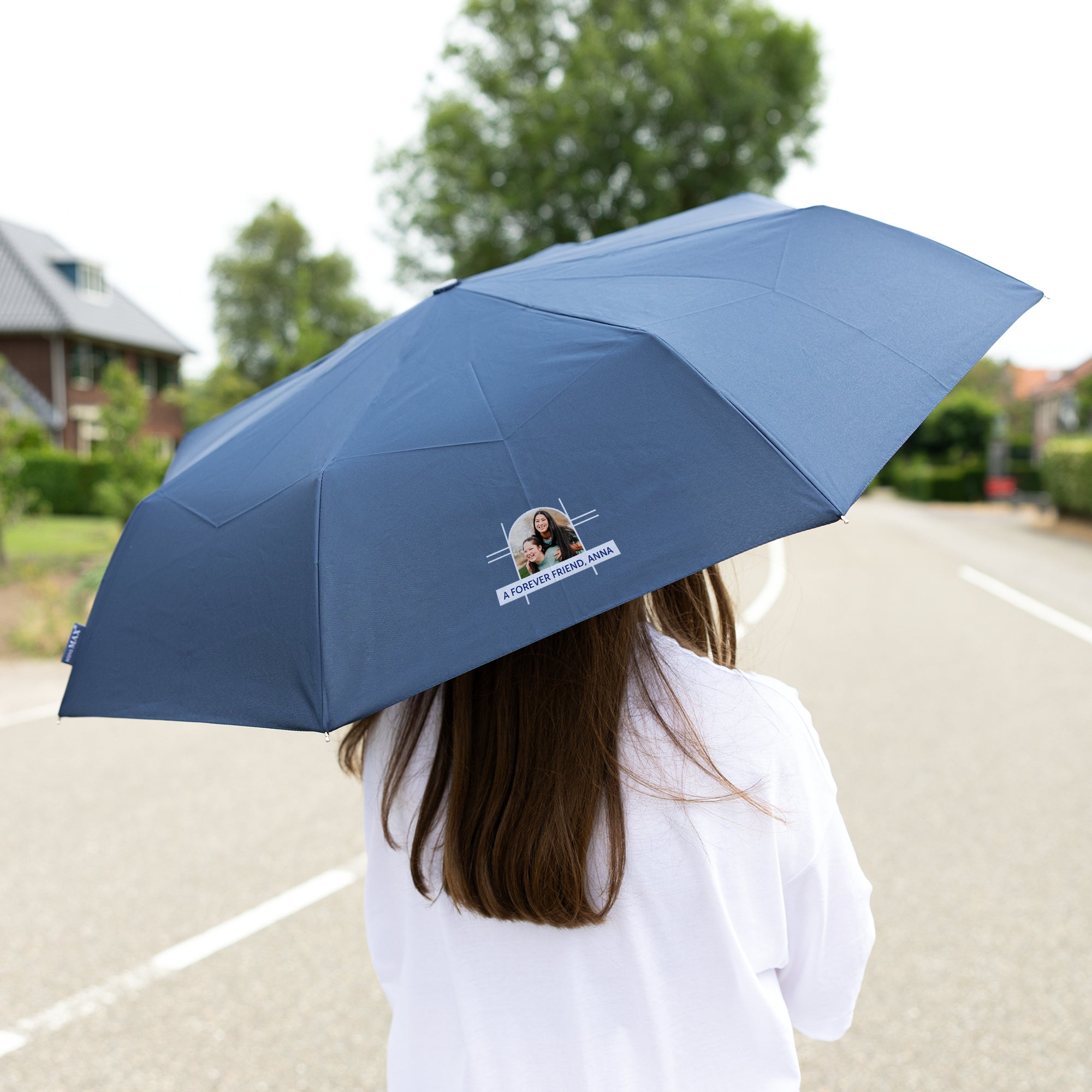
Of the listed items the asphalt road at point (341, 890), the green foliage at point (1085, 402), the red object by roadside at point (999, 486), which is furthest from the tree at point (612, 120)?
the asphalt road at point (341, 890)

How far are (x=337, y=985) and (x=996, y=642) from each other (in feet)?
25.6

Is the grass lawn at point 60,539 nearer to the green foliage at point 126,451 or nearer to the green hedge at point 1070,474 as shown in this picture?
the green foliage at point 126,451

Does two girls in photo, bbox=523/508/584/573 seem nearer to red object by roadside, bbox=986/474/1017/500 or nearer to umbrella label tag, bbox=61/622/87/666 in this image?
umbrella label tag, bbox=61/622/87/666

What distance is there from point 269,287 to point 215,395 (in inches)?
792

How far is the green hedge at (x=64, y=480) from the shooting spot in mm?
30188

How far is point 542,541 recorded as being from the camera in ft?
4.32

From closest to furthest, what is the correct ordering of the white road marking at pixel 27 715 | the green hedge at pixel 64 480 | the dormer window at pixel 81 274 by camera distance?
the white road marking at pixel 27 715, the green hedge at pixel 64 480, the dormer window at pixel 81 274

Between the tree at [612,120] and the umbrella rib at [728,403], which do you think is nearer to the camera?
the umbrella rib at [728,403]

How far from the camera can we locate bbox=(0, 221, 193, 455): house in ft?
119

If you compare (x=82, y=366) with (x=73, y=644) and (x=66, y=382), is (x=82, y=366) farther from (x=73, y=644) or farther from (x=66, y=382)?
(x=73, y=644)

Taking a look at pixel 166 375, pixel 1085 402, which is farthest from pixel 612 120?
pixel 1085 402

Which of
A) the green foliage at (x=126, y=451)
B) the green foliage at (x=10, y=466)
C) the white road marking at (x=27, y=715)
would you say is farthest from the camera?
the green foliage at (x=126, y=451)

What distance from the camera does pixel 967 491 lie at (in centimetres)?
4262

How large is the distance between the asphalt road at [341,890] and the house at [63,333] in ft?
103
